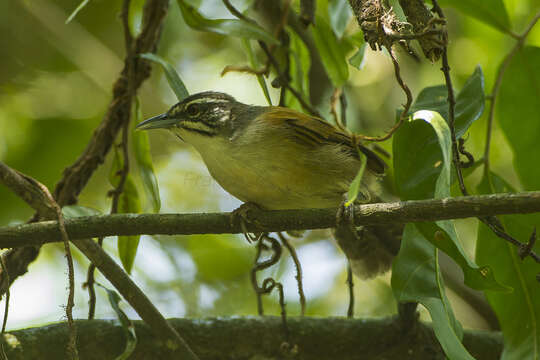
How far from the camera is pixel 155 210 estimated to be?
3973 mm

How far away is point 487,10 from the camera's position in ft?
13.5

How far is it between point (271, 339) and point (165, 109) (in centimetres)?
339

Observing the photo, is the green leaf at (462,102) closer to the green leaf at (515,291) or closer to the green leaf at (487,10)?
the green leaf at (515,291)

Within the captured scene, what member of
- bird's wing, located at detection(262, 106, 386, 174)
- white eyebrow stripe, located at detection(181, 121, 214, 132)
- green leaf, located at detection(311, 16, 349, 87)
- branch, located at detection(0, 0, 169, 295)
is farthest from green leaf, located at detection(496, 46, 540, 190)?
branch, located at detection(0, 0, 169, 295)

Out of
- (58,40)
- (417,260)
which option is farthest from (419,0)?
(58,40)

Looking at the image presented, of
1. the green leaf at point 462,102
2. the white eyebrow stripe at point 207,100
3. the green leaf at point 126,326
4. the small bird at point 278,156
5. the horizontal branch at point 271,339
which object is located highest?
the white eyebrow stripe at point 207,100

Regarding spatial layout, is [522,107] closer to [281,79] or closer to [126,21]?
[281,79]

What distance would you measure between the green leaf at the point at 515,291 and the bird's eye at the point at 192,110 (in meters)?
2.06

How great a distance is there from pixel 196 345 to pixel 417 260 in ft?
4.83

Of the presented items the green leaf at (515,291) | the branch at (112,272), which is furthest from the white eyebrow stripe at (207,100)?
the green leaf at (515,291)

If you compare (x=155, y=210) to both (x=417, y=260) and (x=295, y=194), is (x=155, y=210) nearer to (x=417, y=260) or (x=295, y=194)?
(x=295, y=194)

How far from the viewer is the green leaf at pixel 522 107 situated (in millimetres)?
3953

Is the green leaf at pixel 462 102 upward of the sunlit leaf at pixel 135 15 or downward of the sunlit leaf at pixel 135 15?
downward

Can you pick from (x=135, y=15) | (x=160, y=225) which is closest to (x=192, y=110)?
(x=135, y=15)
